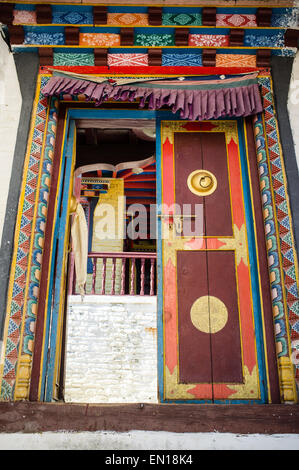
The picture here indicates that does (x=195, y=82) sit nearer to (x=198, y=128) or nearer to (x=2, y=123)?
(x=198, y=128)

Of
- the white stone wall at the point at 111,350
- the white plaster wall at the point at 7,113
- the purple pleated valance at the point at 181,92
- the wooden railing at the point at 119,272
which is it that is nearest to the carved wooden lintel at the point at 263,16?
the purple pleated valance at the point at 181,92

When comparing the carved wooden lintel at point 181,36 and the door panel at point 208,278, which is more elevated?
the carved wooden lintel at point 181,36

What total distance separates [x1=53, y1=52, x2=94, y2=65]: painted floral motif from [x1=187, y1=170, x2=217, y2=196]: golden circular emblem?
1.52m

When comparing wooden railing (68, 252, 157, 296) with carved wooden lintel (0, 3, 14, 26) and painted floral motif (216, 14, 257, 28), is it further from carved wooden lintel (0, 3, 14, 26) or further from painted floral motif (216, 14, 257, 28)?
painted floral motif (216, 14, 257, 28)

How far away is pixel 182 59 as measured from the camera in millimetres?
3963

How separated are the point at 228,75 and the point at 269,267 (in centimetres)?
195

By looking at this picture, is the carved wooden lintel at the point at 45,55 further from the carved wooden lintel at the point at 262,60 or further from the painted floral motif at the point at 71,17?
the carved wooden lintel at the point at 262,60

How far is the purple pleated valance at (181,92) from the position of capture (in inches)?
145

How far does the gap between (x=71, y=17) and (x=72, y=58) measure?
0.37 m

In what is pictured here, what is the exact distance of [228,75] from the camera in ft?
13.0

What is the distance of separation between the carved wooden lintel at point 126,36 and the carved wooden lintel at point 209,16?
2.29 feet

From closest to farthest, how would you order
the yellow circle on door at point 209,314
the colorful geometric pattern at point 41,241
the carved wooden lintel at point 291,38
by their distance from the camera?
1. the colorful geometric pattern at point 41,241
2. the yellow circle on door at point 209,314
3. the carved wooden lintel at point 291,38

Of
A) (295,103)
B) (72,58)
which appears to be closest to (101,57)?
(72,58)

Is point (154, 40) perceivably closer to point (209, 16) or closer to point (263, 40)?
point (209, 16)
